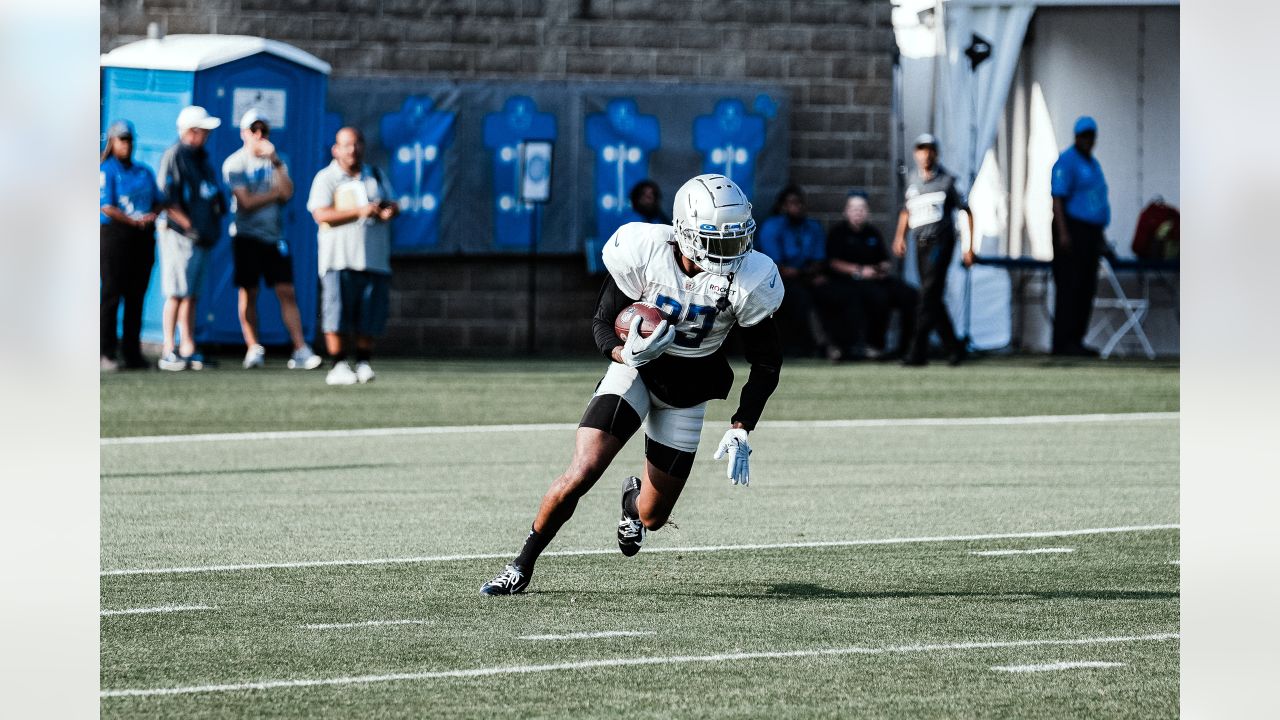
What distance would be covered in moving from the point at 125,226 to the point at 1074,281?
29.4 ft

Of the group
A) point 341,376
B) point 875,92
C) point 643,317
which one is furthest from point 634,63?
point 643,317

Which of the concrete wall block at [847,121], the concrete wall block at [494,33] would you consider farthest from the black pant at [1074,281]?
the concrete wall block at [494,33]

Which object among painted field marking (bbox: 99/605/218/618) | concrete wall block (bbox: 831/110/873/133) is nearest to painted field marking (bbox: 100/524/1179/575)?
painted field marking (bbox: 99/605/218/618)

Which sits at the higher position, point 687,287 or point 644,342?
point 687,287

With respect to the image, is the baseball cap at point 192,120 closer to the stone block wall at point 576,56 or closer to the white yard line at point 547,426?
the stone block wall at point 576,56

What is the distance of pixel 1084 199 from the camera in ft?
60.4

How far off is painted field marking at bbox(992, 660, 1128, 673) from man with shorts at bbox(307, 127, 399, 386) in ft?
31.3

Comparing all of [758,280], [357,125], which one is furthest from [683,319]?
[357,125]

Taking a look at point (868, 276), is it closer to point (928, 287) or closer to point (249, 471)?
point (928, 287)

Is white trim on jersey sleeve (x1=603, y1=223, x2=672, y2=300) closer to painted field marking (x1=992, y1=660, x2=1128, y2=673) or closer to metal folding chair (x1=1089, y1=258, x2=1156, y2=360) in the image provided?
painted field marking (x1=992, y1=660, x2=1128, y2=673)

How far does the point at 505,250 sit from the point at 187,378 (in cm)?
495

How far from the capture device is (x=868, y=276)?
733 inches

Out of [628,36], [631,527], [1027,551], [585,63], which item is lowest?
[1027,551]

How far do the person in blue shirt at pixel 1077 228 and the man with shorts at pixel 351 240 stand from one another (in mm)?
6762
